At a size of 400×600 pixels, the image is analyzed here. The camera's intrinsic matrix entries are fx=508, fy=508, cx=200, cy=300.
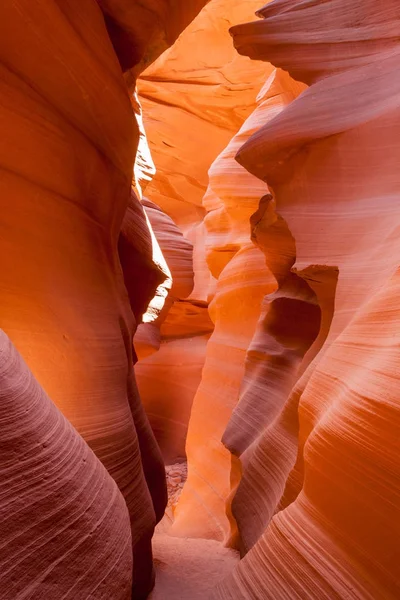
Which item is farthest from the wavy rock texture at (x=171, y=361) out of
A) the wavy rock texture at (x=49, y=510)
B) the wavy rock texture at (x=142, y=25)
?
the wavy rock texture at (x=49, y=510)

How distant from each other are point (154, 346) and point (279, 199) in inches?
225

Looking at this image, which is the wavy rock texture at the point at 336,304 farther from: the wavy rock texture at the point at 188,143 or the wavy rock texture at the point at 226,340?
the wavy rock texture at the point at 188,143

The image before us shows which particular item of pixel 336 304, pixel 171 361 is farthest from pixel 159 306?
pixel 171 361

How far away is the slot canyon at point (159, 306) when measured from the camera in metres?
1.42

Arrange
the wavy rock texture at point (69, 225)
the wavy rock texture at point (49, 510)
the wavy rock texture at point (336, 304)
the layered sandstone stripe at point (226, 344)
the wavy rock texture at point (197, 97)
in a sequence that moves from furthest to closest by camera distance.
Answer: the wavy rock texture at point (197, 97) → the layered sandstone stripe at point (226, 344) → the wavy rock texture at point (69, 225) → the wavy rock texture at point (336, 304) → the wavy rock texture at point (49, 510)

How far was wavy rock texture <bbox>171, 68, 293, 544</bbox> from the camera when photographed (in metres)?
5.80

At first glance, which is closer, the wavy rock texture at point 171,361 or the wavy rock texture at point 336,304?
the wavy rock texture at point 336,304

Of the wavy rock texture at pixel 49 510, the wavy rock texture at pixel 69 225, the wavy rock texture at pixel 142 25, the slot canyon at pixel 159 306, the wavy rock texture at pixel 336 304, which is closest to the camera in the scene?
the wavy rock texture at pixel 49 510

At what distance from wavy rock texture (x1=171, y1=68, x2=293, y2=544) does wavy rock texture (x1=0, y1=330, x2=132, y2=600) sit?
13.9 ft

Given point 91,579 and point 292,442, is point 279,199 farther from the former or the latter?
point 91,579

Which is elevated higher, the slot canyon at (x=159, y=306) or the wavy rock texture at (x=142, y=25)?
the wavy rock texture at (x=142, y=25)

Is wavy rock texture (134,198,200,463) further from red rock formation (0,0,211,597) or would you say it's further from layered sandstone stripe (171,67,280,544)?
red rock formation (0,0,211,597)

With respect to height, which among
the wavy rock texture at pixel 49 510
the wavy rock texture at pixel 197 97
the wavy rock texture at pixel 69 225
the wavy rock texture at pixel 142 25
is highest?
the wavy rock texture at pixel 197 97

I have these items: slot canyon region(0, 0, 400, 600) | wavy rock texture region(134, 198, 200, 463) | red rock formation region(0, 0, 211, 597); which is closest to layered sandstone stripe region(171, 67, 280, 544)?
slot canyon region(0, 0, 400, 600)
